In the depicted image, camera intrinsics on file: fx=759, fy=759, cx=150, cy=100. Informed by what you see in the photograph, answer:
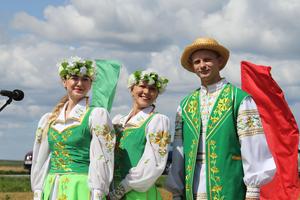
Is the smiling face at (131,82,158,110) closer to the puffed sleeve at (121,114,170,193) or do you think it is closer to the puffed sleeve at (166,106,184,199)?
the puffed sleeve at (121,114,170,193)

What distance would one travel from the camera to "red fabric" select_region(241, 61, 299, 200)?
21.3 ft

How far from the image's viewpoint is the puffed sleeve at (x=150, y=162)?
5.49 meters

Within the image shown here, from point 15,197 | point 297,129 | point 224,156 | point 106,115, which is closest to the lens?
point 224,156

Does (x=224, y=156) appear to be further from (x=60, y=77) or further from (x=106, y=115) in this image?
(x=60, y=77)

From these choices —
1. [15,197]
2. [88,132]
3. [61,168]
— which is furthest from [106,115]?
[15,197]

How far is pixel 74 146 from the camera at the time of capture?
5375mm

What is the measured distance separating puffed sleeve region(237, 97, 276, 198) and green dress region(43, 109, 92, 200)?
3.73 feet

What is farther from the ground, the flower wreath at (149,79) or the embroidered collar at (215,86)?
the flower wreath at (149,79)

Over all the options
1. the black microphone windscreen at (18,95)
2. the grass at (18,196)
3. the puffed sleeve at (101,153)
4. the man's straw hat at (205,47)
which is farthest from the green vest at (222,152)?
the grass at (18,196)

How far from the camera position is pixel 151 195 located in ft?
18.5

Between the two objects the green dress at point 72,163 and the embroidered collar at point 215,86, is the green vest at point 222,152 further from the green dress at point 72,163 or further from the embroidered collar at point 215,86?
the green dress at point 72,163

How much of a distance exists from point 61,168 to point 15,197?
8649mm

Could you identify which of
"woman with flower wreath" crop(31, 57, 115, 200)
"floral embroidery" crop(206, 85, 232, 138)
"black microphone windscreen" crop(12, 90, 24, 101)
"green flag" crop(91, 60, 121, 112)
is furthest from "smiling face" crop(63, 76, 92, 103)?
"floral embroidery" crop(206, 85, 232, 138)

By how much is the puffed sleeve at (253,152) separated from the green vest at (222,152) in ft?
0.24
